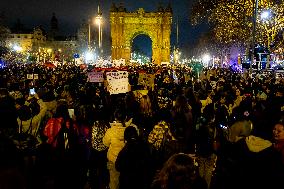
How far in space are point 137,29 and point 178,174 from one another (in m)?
81.8

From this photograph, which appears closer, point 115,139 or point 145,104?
point 115,139

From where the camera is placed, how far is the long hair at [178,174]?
13.7ft

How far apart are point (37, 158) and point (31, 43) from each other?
6219 inches

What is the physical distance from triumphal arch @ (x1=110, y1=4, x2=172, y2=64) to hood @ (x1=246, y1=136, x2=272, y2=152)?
3069 inches

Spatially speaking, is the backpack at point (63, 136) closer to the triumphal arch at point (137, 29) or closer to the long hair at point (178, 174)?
the long hair at point (178, 174)

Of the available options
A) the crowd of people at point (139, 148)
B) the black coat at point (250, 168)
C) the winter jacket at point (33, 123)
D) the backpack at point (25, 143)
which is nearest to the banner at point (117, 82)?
the crowd of people at point (139, 148)

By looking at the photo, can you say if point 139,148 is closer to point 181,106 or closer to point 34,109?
point 181,106

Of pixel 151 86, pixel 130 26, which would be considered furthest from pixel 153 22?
pixel 151 86

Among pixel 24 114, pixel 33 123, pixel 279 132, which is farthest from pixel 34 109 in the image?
pixel 279 132

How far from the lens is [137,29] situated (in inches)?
3342

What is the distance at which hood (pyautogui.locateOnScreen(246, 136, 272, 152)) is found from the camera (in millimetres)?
5750

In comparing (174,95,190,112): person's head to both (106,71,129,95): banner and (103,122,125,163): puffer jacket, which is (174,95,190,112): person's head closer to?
(103,122,125,163): puffer jacket

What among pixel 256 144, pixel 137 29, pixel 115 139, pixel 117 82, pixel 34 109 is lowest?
pixel 115 139

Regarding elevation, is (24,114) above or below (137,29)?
below
